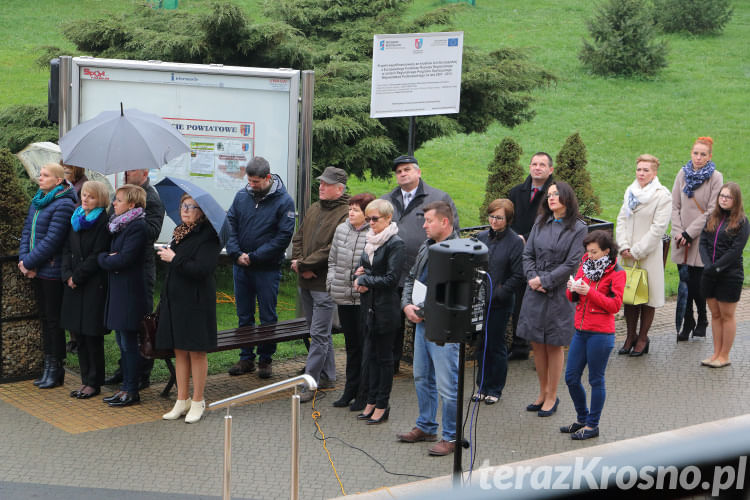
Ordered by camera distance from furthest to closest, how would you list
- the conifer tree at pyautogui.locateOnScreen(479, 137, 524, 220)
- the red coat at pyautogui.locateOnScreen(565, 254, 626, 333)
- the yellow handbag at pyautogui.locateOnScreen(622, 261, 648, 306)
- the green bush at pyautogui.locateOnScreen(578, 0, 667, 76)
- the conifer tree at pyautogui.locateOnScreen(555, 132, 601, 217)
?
the green bush at pyautogui.locateOnScreen(578, 0, 667, 76), the conifer tree at pyautogui.locateOnScreen(555, 132, 601, 217), the conifer tree at pyautogui.locateOnScreen(479, 137, 524, 220), the yellow handbag at pyautogui.locateOnScreen(622, 261, 648, 306), the red coat at pyautogui.locateOnScreen(565, 254, 626, 333)

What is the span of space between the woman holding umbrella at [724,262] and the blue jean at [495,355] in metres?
2.22

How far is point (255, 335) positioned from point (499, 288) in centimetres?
218

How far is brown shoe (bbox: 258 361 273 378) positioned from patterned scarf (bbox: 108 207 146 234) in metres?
1.89

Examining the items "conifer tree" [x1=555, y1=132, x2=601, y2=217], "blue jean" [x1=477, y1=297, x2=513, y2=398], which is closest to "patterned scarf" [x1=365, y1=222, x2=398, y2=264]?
"blue jean" [x1=477, y1=297, x2=513, y2=398]

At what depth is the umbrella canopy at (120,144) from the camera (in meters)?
8.28

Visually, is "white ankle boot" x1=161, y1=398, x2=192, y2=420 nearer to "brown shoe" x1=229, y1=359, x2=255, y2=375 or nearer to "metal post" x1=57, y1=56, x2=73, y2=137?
"brown shoe" x1=229, y1=359, x2=255, y2=375

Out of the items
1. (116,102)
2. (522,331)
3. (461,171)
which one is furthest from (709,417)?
(461,171)

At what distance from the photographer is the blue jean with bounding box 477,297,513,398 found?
827cm

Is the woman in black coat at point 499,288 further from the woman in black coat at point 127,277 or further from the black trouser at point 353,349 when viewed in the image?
the woman in black coat at point 127,277

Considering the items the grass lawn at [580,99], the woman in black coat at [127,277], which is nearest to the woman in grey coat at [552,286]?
the woman in black coat at [127,277]

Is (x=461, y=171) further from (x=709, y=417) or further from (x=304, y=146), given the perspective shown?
(x=709, y=417)

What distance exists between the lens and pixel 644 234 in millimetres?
9602

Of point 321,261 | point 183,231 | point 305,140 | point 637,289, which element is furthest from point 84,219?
point 637,289

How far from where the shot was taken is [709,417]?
803 cm
